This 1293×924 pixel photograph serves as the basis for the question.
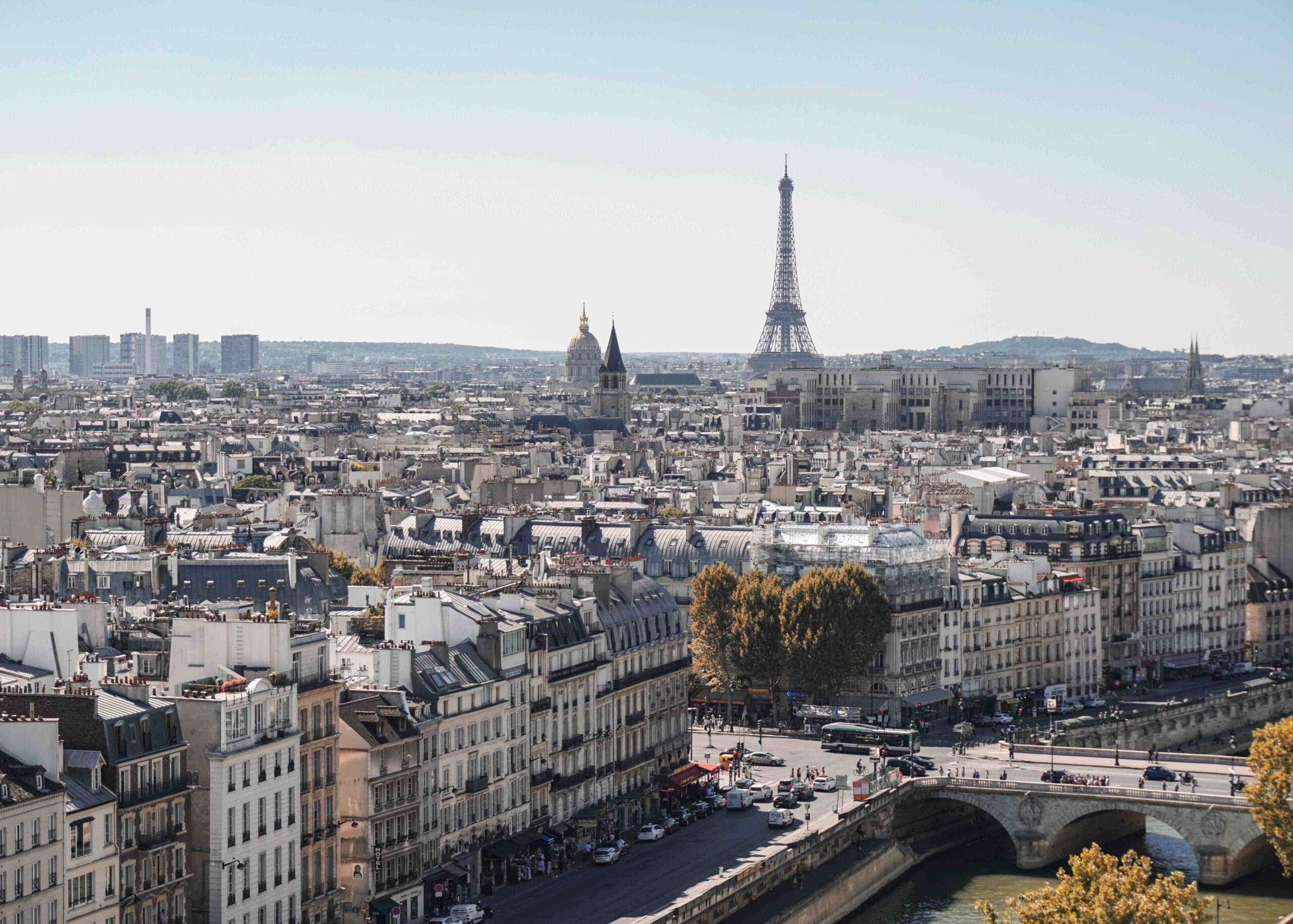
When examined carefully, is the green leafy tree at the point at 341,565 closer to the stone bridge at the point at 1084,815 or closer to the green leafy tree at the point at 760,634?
the green leafy tree at the point at 760,634

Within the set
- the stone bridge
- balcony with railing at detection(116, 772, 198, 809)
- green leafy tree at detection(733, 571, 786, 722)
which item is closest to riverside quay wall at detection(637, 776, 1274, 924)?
the stone bridge

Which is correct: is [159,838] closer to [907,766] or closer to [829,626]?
[907,766]

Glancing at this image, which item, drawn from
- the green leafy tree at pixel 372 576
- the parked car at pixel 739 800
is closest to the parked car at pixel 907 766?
the parked car at pixel 739 800

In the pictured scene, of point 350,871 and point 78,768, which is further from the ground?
point 78,768

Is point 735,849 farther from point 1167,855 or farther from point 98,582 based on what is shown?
point 98,582

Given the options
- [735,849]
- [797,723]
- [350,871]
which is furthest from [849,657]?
[350,871]

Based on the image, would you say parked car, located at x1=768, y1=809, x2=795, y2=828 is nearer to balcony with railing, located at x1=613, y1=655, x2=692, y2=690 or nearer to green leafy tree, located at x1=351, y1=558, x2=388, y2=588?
balcony with railing, located at x1=613, y1=655, x2=692, y2=690
